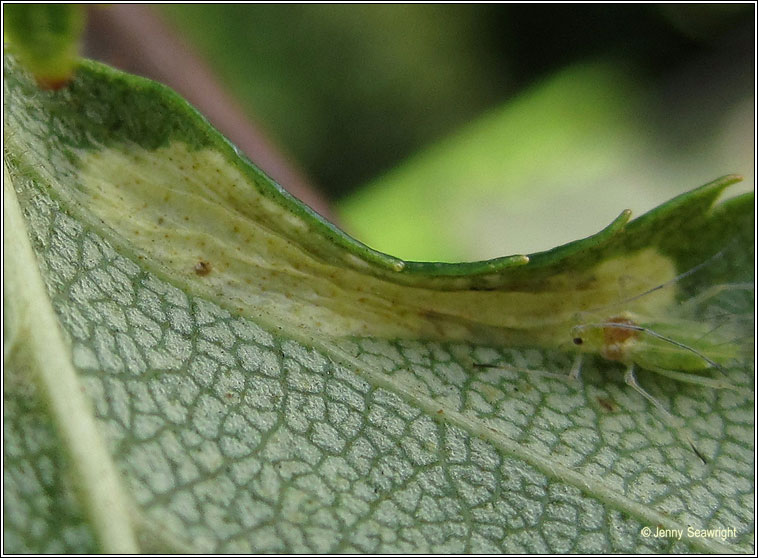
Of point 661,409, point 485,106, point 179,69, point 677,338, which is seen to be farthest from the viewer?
point 485,106

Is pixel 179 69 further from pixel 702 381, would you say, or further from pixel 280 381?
pixel 702 381

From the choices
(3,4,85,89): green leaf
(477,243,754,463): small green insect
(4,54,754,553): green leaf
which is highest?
(3,4,85,89): green leaf

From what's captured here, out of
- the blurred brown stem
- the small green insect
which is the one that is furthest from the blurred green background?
the small green insect

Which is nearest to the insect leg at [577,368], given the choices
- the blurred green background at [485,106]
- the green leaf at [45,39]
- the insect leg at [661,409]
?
the insect leg at [661,409]

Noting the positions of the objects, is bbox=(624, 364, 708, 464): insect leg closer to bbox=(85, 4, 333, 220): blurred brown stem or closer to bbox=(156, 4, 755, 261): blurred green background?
bbox=(156, 4, 755, 261): blurred green background

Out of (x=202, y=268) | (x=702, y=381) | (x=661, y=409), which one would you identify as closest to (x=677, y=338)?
(x=702, y=381)

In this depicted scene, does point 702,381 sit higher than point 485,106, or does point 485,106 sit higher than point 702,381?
point 485,106
